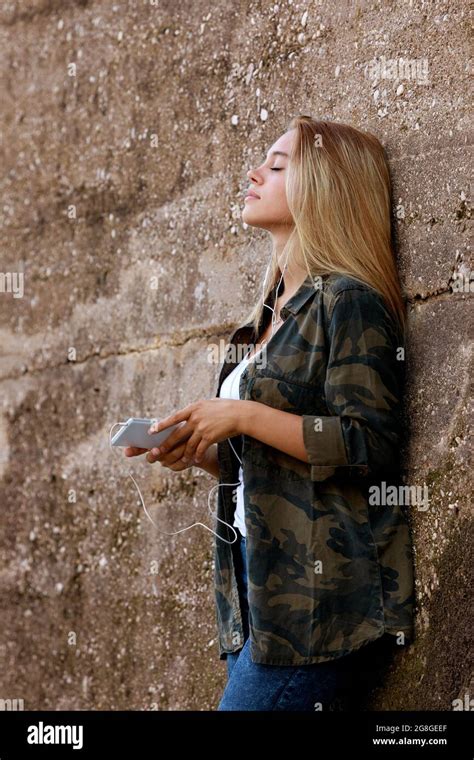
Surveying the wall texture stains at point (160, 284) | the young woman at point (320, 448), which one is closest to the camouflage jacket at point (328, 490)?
the young woman at point (320, 448)

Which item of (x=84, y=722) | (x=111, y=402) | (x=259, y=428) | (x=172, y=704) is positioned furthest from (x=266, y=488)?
(x=111, y=402)

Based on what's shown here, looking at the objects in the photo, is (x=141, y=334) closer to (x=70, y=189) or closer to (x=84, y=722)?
(x=70, y=189)

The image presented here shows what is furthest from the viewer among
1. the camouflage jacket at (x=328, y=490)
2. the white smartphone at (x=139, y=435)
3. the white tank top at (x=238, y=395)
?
the white tank top at (x=238, y=395)

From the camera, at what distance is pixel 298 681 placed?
9.01 feet

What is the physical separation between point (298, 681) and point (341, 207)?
3.66ft

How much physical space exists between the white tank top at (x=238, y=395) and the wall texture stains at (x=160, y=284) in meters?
0.41

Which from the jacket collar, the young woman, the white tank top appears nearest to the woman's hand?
the young woman

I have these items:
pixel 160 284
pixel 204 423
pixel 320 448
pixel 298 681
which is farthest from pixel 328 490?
pixel 160 284

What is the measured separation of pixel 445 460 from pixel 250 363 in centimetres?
52

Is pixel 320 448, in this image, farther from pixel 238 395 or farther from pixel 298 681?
pixel 298 681

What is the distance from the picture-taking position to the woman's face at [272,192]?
3.00 metres

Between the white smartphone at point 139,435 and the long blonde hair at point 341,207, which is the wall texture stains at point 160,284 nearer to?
the long blonde hair at point 341,207

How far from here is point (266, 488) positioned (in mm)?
2846

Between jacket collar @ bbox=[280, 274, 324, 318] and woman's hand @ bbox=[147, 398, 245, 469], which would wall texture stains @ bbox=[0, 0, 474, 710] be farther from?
woman's hand @ bbox=[147, 398, 245, 469]
